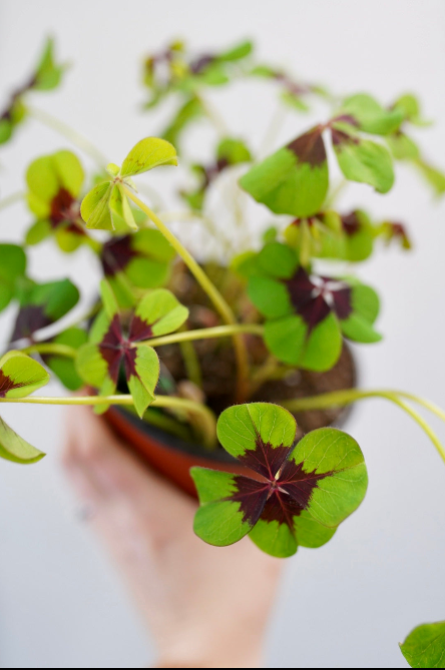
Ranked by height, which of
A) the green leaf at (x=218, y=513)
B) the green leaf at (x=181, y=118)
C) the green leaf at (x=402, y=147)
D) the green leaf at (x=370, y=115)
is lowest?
the green leaf at (x=218, y=513)

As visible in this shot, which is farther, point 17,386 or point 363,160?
point 363,160

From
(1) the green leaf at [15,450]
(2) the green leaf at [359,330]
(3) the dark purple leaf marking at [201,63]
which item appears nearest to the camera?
(1) the green leaf at [15,450]

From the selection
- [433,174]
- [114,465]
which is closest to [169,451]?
[114,465]

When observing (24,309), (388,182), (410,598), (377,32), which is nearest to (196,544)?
(410,598)

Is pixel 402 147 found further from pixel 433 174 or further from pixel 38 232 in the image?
pixel 38 232

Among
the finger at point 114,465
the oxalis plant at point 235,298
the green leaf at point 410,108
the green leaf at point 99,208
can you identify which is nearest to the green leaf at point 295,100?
the oxalis plant at point 235,298

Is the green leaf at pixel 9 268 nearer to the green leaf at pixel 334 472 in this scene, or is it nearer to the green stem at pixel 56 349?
the green stem at pixel 56 349

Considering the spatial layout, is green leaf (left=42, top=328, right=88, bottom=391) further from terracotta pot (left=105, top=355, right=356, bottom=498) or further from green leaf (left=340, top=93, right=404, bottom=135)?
green leaf (left=340, top=93, right=404, bottom=135)

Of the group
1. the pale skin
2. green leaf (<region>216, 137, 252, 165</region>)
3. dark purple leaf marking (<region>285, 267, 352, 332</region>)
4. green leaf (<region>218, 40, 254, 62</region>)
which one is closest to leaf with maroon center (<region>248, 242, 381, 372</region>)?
dark purple leaf marking (<region>285, 267, 352, 332</region>)

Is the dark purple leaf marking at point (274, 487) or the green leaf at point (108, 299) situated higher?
the green leaf at point (108, 299)
